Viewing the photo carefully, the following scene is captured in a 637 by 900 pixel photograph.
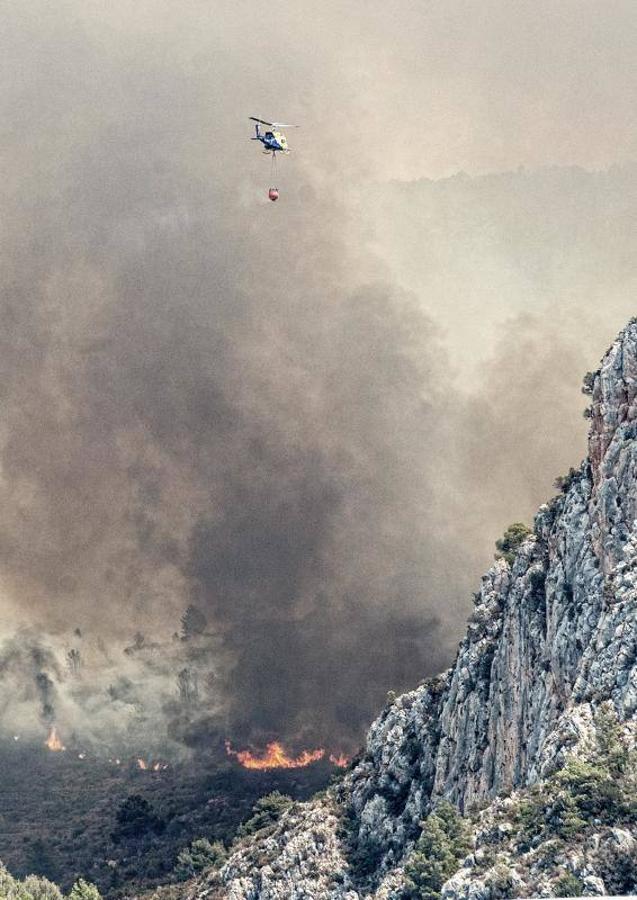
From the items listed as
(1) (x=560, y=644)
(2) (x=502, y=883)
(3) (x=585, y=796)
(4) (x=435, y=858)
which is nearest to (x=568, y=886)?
(2) (x=502, y=883)

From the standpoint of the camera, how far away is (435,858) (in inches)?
6196

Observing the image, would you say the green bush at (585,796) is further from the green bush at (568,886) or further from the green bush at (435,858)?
the green bush at (435,858)

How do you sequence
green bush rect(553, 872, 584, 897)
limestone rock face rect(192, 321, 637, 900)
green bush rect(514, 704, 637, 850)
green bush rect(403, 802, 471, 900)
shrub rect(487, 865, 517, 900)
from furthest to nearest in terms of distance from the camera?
green bush rect(403, 802, 471, 900) → limestone rock face rect(192, 321, 637, 900) → green bush rect(514, 704, 637, 850) → shrub rect(487, 865, 517, 900) → green bush rect(553, 872, 584, 897)

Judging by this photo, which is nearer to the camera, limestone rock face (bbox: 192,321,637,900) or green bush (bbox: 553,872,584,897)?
green bush (bbox: 553,872,584,897)

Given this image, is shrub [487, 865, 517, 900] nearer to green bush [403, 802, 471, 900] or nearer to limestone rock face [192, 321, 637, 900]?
limestone rock face [192, 321, 637, 900]

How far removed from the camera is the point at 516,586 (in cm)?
19588

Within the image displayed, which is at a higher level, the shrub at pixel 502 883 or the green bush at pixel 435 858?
the green bush at pixel 435 858

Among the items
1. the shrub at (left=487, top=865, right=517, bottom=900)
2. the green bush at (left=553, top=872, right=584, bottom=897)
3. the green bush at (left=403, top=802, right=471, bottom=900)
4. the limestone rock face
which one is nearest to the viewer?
the green bush at (left=553, top=872, right=584, bottom=897)

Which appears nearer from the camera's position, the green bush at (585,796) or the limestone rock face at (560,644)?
the green bush at (585,796)

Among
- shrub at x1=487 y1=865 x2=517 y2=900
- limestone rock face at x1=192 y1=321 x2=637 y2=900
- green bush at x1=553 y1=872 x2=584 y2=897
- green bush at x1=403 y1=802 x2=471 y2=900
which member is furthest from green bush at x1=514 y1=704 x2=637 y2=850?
green bush at x1=403 y1=802 x2=471 y2=900

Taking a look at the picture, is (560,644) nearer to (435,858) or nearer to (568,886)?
(435,858)

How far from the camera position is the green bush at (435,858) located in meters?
154

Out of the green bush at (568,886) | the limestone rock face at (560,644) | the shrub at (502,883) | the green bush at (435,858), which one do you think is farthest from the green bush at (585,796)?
the green bush at (435,858)

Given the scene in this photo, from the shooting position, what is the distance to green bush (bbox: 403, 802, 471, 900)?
6043 inches
